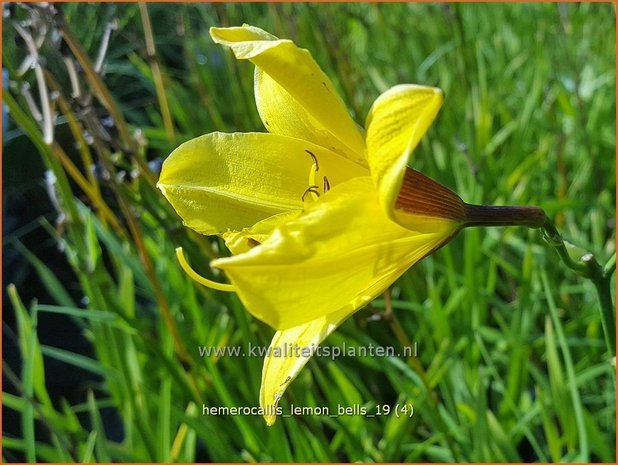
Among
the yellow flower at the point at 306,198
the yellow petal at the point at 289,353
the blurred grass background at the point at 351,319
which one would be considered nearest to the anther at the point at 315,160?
the yellow flower at the point at 306,198

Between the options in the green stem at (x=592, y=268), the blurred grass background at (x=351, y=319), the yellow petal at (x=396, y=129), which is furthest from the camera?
the blurred grass background at (x=351, y=319)

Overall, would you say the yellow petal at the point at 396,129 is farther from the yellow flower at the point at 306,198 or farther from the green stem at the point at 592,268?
the green stem at the point at 592,268

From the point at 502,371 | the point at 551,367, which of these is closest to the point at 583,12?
the point at 502,371

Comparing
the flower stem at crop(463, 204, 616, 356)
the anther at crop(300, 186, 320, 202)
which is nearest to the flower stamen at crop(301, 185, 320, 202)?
the anther at crop(300, 186, 320, 202)

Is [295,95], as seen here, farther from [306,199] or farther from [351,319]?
[351,319]

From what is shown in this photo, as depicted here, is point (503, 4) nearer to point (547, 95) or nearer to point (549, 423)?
point (547, 95)

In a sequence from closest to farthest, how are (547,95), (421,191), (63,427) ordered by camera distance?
(421,191), (63,427), (547,95)
